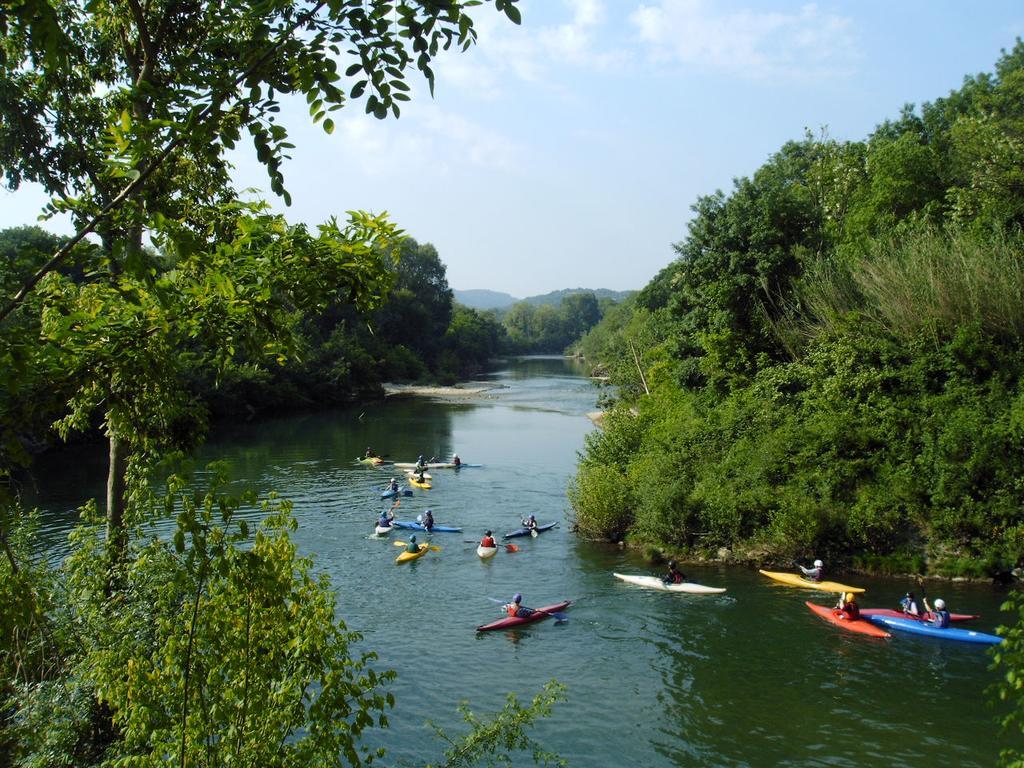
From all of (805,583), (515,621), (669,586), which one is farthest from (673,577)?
(515,621)

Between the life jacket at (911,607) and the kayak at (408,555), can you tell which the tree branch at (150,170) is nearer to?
the life jacket at (911,607)

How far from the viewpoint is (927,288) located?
25.1m

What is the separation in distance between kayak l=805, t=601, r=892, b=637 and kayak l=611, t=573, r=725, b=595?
109 inches

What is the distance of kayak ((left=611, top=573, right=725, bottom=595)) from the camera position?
2077 centimetres

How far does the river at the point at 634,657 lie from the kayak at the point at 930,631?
259mm

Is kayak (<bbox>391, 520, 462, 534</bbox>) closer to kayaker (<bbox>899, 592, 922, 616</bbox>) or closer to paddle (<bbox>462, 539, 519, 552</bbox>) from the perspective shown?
paddle (<bbox>462, 539, 519, 552</bbox>)

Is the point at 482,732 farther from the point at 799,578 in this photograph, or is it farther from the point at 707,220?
the point at 707,220

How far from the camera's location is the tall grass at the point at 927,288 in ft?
79.4

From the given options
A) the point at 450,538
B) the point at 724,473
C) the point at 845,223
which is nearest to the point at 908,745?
the point at 724,473

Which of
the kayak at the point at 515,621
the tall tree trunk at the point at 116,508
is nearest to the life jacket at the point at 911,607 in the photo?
the kayak at the point at 515,621

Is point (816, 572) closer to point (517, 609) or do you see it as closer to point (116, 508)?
point (517, 609)

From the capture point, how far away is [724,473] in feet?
81.0

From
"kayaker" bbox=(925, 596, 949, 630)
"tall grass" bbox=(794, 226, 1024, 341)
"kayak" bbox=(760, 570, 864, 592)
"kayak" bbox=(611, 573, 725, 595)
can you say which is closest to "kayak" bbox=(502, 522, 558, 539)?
"kayak" bbox=(611, 573, 725, 595)

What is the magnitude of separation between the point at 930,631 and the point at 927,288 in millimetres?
12314
